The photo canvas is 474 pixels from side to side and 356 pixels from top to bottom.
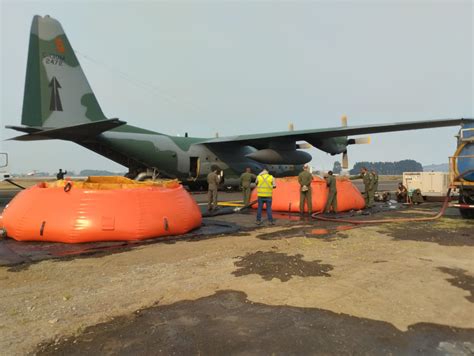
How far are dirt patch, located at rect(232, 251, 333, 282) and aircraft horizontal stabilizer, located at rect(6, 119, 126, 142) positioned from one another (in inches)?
405

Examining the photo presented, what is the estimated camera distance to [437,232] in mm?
8750

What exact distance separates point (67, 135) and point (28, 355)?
50.7ft

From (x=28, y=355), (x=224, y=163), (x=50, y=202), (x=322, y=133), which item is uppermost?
(x=322, y=133)

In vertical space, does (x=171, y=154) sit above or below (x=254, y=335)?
above

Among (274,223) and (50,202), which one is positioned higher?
(50,202)

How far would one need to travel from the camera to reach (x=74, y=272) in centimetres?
541

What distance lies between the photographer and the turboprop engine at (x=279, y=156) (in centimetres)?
2225

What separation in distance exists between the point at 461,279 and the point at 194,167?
1925 cm

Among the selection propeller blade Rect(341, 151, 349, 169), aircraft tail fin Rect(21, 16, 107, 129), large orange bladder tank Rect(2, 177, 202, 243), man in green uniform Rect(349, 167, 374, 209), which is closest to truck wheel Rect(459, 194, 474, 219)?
man in green uniform Rect(349, 167, 374, 209)

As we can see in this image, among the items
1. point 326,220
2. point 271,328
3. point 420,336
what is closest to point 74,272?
point 271,328

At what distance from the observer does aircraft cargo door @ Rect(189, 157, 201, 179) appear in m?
22.8

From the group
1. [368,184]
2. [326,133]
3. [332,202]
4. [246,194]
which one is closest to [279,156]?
[326,133]

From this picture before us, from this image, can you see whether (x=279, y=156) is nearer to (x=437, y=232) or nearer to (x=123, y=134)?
(x=123, y=134)

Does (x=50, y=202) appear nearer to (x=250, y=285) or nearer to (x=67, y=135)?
(x=250, y=285)
